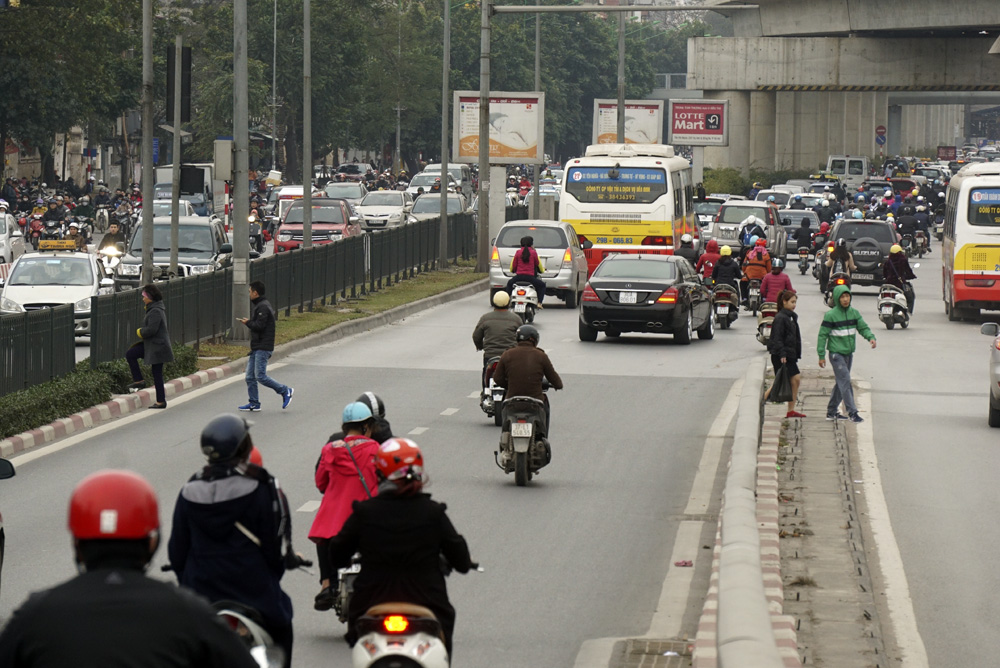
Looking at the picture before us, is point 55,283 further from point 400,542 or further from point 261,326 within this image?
point 400,542

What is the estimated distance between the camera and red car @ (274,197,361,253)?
45.9 meters

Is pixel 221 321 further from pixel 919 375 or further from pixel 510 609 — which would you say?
pixel 510 609

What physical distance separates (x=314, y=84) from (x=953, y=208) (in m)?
53.3

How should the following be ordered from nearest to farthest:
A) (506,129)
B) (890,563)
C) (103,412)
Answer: (890,563)
(103,412)
(506,129)

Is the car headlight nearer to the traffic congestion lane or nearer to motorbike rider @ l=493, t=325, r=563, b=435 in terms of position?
the traffic congestion lane

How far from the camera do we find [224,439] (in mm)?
6668

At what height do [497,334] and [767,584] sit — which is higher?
[497,334]

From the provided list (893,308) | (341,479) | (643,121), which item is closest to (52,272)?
(893,308)

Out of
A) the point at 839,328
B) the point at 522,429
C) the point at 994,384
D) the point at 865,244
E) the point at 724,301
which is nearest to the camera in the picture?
the point at 522,429

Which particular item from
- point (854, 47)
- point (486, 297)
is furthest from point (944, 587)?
point (854, 47)

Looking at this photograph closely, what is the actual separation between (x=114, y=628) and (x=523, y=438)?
10743mm

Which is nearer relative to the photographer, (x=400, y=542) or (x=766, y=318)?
(x=400, y=542)

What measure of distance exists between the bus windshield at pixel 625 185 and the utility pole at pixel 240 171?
51.7 feet

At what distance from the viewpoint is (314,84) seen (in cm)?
8425
